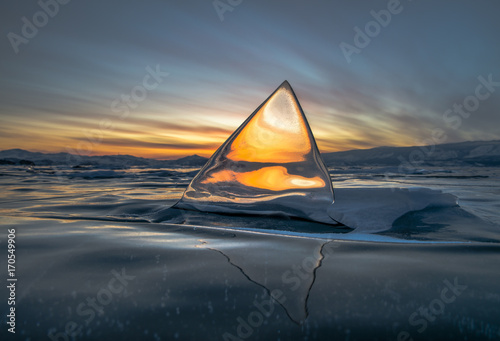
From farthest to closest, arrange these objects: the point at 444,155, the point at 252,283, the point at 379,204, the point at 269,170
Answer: the point at 444,155, the point at 269,170, the point at 379,204, the point at 252,283

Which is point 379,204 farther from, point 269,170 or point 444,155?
point 444,155

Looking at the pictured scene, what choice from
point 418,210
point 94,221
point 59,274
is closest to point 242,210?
point 94,221

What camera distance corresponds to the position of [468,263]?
1139 millimetres

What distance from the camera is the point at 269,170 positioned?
2.54 metres

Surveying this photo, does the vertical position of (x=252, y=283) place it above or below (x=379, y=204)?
below

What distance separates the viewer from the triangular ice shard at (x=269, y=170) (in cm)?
239

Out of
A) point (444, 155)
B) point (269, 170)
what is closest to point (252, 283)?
point (269, 170)

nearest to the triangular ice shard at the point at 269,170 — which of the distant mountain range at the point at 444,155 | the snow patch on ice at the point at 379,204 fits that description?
the snow patch on ice at the point at 379,204

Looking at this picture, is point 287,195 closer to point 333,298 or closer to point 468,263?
point 468,263

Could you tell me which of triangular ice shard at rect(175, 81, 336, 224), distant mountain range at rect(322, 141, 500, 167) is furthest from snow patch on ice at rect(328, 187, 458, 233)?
distant mountain range at rect(322, 141, 500, 167)

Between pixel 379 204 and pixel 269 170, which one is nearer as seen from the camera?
pixel 379 204

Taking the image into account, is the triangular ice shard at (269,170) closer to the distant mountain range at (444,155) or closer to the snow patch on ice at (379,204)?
the snow patch on ice at (379,204)

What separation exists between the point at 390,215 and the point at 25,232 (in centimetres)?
229

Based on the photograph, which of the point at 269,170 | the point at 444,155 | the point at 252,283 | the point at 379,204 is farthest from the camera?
the point at 444,155
